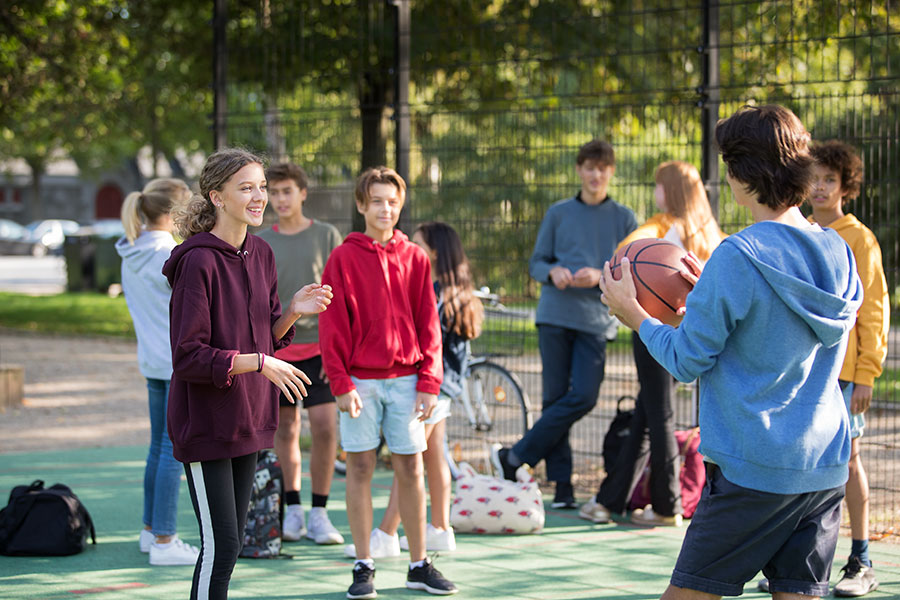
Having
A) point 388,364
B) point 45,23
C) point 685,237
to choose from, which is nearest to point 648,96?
point 685,237

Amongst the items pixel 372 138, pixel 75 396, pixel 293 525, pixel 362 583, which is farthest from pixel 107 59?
pixel 362 583

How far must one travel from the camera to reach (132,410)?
10391mm

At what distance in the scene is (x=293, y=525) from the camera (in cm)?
588

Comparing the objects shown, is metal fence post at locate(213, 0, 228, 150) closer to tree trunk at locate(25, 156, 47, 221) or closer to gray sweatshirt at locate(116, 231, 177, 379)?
gray sweatshirt at locate(116, 231, 177, 379)

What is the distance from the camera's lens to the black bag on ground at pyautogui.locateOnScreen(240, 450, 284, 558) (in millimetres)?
5488

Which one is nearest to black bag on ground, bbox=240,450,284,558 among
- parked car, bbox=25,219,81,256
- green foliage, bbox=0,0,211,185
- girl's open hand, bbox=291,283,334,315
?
girl's open hand, bbox=291,283,334,315

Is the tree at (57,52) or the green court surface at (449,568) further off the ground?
the tree at (57,52)

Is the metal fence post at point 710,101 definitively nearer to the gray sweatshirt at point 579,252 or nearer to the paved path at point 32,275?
the gray sweatshirt at point 579,252

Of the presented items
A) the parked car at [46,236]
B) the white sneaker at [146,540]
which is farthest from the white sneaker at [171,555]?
the parked car at [46,236]

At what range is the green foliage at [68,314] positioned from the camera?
17.1m

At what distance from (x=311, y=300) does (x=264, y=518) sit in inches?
83.9

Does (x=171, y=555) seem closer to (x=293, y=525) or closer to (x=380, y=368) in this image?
(x=293, y=525)

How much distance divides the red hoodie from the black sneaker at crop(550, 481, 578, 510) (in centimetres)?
207

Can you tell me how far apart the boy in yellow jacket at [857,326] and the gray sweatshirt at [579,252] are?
1657mm
